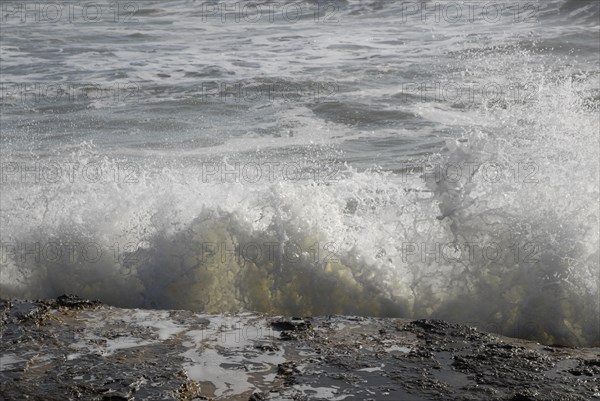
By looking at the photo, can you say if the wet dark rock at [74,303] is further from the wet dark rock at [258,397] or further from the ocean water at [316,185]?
the wet dark rock at [258,397]

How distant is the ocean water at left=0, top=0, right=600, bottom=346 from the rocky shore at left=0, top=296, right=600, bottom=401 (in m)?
0.71

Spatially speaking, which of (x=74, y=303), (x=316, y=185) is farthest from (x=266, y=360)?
(x=316, y=185)

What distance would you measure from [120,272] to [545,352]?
10.1 feet

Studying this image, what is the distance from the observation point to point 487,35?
16812mm

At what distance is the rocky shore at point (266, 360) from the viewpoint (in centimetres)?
431

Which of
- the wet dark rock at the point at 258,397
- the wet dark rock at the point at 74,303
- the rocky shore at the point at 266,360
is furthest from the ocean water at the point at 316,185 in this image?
the wet dark rock at the point at 258,397

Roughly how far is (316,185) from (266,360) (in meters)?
2.65

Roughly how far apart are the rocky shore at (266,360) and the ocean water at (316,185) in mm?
708

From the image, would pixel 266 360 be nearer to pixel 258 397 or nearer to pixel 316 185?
pixel 258 397

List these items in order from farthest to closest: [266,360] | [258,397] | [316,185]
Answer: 1. [316,185]
2. [266,360]
3. [258,397]

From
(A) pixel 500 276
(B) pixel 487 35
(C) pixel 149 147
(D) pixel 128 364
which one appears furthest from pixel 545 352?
(B) pixel 487 35

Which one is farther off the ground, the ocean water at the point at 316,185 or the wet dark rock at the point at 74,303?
the ocean water at the point at 316,185

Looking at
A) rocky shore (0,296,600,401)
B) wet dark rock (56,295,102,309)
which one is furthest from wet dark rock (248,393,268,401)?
wet dark rock (56,295,102,309)

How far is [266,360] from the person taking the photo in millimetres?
4719
